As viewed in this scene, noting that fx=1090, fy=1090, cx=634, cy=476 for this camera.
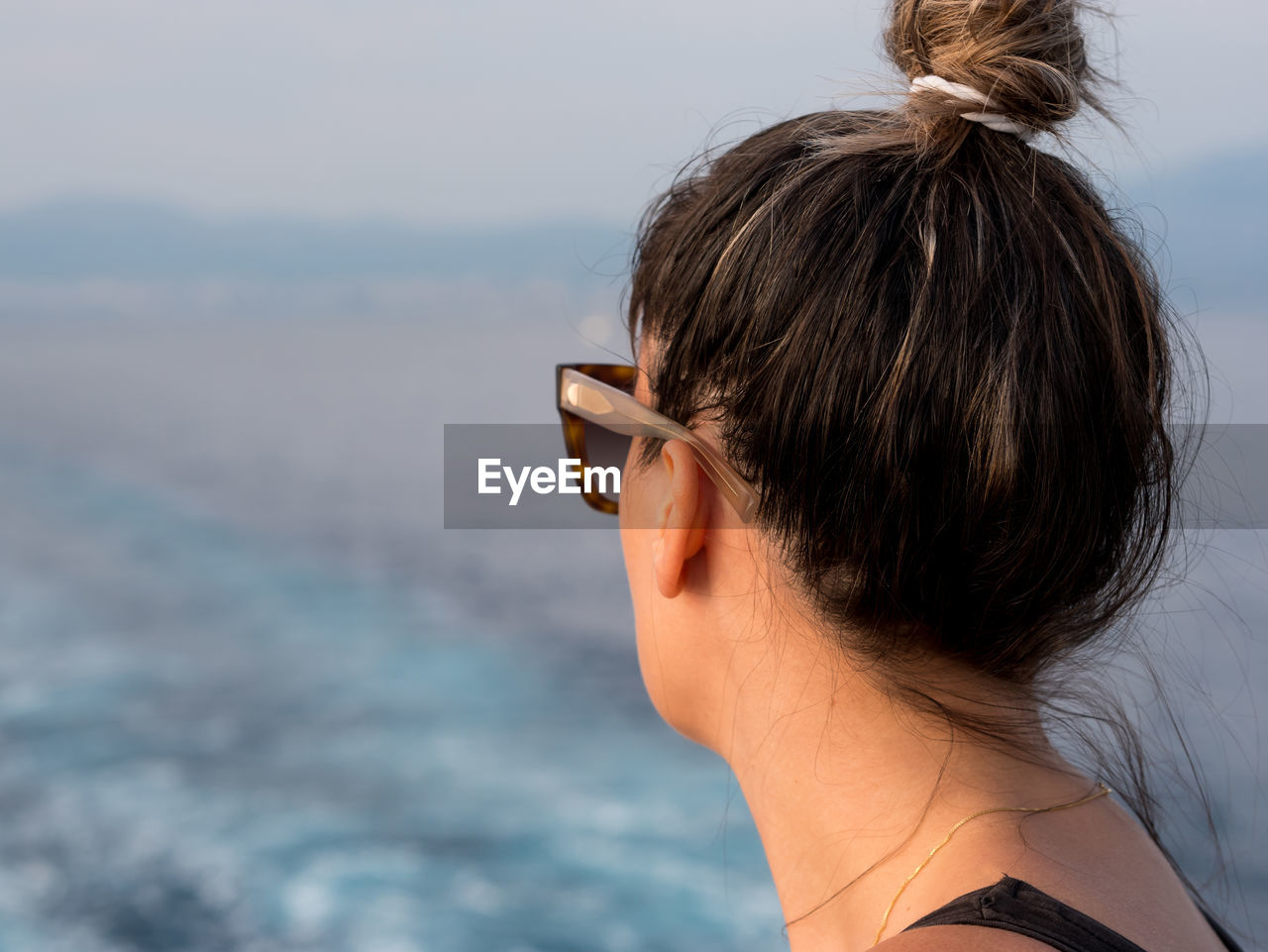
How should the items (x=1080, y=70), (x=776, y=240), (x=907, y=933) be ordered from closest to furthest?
(x=907, y=933), (x=776, y=240), (x=1080, y=70)

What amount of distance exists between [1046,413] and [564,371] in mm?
602

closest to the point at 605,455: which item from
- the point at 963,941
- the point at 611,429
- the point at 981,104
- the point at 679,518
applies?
the point at 611,429

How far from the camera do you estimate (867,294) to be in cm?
90

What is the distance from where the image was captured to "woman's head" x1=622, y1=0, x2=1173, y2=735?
899 millimetres

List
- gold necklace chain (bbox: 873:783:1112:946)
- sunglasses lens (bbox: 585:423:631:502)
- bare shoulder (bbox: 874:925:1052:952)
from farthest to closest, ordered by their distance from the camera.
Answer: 1. sunglasses lens (bbox: 585:423:631:502)
2. gold necklace chain (bbox: 873:783:1112:946)
3. bare shoulder (bbox: 874:925:1052:952)

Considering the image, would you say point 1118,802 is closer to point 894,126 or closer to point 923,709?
point 923,709

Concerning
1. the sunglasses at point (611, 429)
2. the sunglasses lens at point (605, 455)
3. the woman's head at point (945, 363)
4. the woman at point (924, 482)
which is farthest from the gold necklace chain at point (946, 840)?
the sunglasses lens at point (605, 455)

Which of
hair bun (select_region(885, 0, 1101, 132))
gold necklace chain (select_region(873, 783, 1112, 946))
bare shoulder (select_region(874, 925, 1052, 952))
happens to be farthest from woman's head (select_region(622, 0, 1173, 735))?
bare shoulder (select_region(874, 925, 1052, 952))

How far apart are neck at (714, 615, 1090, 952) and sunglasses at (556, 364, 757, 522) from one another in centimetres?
16

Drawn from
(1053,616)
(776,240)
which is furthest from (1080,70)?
(1053,616)

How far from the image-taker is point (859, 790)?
3.36 ft

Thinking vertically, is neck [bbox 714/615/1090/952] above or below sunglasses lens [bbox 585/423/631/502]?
below

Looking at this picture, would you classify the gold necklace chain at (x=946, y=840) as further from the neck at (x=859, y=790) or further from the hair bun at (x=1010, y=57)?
the hair bun at (x=1010, y=57)

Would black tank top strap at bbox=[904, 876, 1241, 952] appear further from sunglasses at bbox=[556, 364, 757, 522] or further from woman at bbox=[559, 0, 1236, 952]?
sunglasses at bbox=[556, 364, 757, 522]
